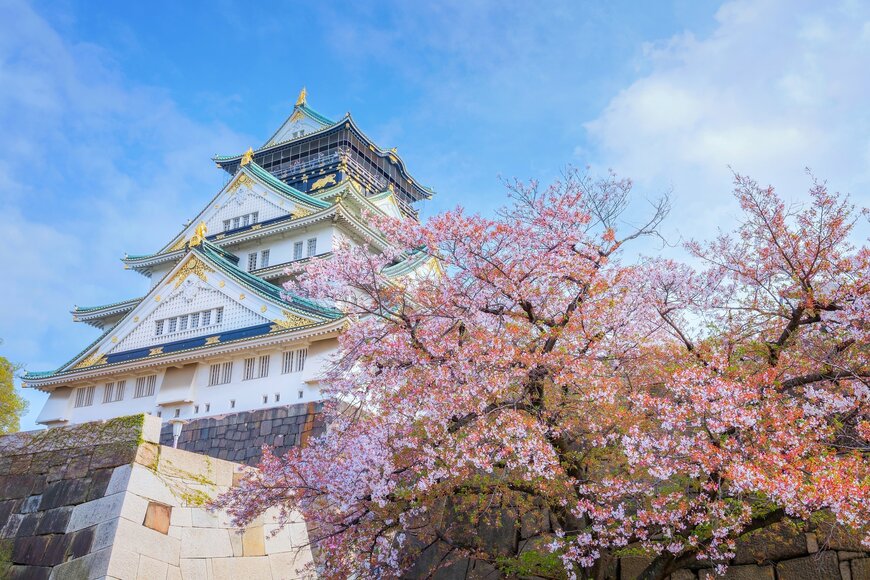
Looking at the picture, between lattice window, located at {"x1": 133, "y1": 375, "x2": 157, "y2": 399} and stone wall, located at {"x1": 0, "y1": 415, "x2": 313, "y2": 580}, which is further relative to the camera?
lattice window, located at {"x1": 133, "y1": 375, "x2": 157, "y2": 399}

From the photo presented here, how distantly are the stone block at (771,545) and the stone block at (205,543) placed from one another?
6.17 meters

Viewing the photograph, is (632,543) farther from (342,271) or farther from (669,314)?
(342,271)

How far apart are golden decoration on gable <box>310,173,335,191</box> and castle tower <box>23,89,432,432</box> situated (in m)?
0.06

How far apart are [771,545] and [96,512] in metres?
7.53

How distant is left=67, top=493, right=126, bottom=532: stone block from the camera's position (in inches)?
312

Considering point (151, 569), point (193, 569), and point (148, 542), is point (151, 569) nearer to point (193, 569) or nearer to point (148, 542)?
point (148, 542)

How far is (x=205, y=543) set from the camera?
28.8ft

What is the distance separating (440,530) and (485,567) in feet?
3.30

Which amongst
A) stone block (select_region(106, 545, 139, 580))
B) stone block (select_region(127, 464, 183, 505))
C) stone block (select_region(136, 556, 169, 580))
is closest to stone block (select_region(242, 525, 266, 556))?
stone block (select_region(127, 464, 183, 505))

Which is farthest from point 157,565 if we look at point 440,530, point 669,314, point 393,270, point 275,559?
point 393,270

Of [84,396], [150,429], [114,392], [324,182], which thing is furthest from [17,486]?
[324,182]

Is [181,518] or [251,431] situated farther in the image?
[251,431]

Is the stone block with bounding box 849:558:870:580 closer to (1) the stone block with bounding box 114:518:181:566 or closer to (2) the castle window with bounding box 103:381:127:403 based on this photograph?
(1) the stone block with bounding box 114:518:181:566

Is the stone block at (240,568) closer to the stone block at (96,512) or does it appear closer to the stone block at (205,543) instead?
the stone block at (205,543)
